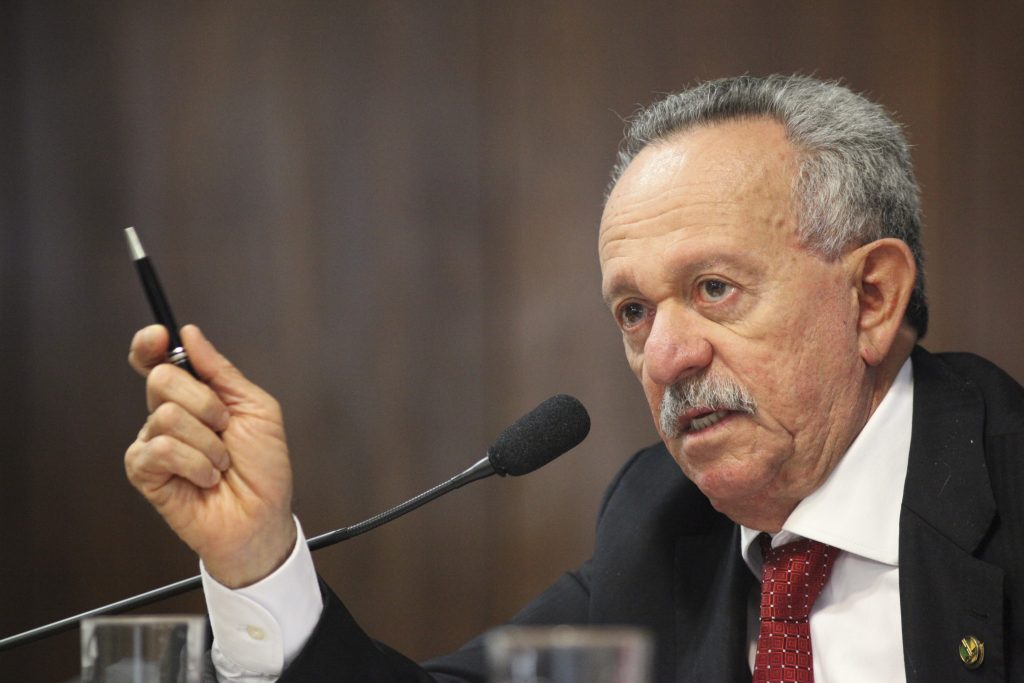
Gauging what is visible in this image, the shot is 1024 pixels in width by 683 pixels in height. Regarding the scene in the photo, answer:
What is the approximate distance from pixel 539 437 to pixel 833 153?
0.61 m

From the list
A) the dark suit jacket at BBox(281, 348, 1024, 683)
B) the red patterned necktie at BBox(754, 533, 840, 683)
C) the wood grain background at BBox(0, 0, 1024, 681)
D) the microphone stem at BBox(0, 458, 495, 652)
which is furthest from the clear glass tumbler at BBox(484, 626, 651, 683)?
the wood grain background at BBox(0, 0, 1024, 681)

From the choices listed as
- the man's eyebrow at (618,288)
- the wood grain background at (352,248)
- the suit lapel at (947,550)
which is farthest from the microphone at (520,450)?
the wood grain background at (352,248)

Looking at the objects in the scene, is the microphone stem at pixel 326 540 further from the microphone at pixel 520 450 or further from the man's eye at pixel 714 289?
the man's eye at pixel 714 289

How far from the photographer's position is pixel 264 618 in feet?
4.69

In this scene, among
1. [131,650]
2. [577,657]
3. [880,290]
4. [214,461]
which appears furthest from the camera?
[880,290]

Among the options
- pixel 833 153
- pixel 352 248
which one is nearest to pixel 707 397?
pixel 833 153

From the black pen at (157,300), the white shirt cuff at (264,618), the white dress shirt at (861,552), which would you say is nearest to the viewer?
the black pen at (157,300)

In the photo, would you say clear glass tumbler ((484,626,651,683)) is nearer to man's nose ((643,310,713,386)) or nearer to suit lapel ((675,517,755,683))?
man's nose ((643,310,713,386))

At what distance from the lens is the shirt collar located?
1.59 meters

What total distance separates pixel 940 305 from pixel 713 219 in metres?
1.17

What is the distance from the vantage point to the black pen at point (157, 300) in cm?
122

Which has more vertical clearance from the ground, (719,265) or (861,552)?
(719,265)

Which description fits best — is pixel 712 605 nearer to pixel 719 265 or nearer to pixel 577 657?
pixel 719 265

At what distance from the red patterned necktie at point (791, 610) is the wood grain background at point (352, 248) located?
1.15 m
